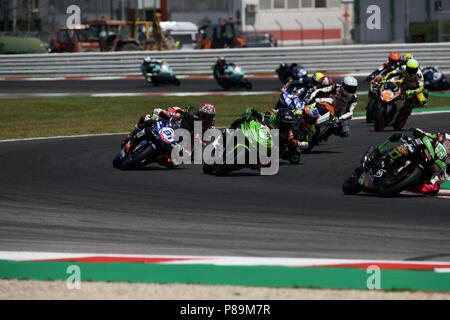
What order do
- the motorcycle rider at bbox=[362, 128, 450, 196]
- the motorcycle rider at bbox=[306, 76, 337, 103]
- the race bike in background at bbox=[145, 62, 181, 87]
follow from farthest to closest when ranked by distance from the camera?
1. the race bike in background at bbox=[145, 62, 181, 87]
2. the motorcycle rider at bbox=[306, 76, 337, 103]
3. the motorcycle rider at bbox=[362, 128, 450, 196]

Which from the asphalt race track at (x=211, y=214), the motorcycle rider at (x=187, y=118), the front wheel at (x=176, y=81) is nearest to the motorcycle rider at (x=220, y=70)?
the front wheel at (x=176, y=81)

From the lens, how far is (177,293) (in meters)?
6.01

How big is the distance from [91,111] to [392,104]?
901 cm

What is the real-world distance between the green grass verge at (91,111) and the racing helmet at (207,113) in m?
6.47

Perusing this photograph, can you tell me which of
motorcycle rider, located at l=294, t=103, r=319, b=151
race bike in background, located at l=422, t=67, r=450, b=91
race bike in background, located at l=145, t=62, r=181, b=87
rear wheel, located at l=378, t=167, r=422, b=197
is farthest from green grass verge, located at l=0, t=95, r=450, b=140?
rear wheel, located at l=378, t=167, r=422, b=197

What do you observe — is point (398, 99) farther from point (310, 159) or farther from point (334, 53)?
point (334, 53)

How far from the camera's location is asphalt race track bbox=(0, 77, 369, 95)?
27.1m

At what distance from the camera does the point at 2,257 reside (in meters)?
7.09

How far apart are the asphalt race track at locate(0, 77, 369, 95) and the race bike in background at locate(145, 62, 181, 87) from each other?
20 centimetres

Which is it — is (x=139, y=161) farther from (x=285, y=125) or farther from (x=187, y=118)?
(x=285, y=125)

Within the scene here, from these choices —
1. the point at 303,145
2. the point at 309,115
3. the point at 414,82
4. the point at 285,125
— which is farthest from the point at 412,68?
the point at 285,125

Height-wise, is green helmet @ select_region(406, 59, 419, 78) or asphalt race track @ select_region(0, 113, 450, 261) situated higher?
green helmet @ select_region(406, 59, 419, 78)

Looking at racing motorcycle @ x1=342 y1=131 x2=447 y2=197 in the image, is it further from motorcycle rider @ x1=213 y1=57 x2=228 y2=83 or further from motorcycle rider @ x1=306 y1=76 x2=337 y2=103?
motorcycle rider @ x1=213 y1=57 x2=228 y2=83
